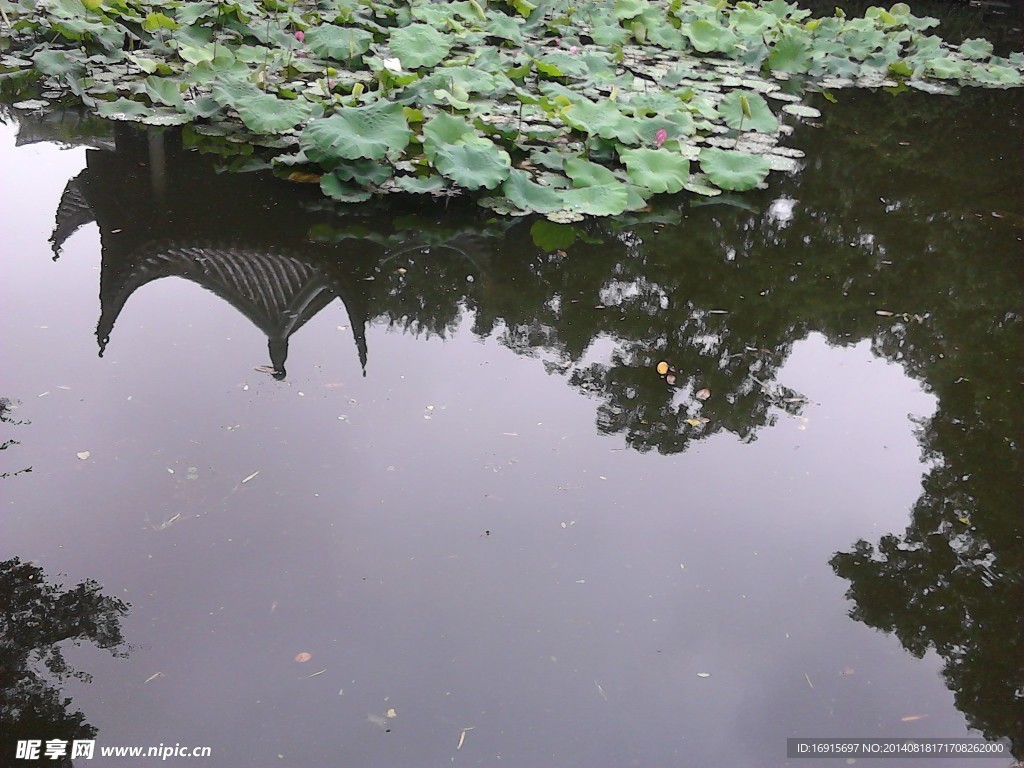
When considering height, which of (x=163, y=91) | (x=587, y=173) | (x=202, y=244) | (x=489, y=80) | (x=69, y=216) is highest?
(x=489, y=80)

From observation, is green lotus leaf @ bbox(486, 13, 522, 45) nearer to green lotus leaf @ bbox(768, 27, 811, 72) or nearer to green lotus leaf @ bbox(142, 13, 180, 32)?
green lotus leaf @ bbox(768, 27, 811, 72)

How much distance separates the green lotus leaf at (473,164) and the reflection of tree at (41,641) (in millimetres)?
2462

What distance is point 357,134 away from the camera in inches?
155

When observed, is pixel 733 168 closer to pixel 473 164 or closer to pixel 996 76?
pixel 473 164

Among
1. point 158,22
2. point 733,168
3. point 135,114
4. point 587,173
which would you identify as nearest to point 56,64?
point 158,22

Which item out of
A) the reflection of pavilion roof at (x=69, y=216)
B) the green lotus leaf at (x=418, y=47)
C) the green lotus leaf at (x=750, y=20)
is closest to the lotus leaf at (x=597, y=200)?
the green lotus leaf at (x=418, y=47)

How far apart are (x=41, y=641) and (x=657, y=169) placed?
3458 millimetres

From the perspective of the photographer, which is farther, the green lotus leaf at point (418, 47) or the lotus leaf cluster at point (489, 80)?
the green lotus leaf at point (418, 47)

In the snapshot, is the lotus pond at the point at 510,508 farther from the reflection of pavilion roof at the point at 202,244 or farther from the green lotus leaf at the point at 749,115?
the green lotus leaf at the point at 749,115

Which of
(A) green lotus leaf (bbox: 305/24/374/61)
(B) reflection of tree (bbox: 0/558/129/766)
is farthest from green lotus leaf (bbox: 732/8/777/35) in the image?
(B) reflection of tree (bbox: 0/558/129/766)

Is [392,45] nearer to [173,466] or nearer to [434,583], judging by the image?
[173,466]

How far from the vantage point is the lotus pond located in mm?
1886

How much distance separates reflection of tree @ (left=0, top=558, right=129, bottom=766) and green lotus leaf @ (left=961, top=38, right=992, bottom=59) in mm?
8551

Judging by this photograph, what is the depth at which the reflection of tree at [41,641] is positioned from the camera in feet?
5.78
